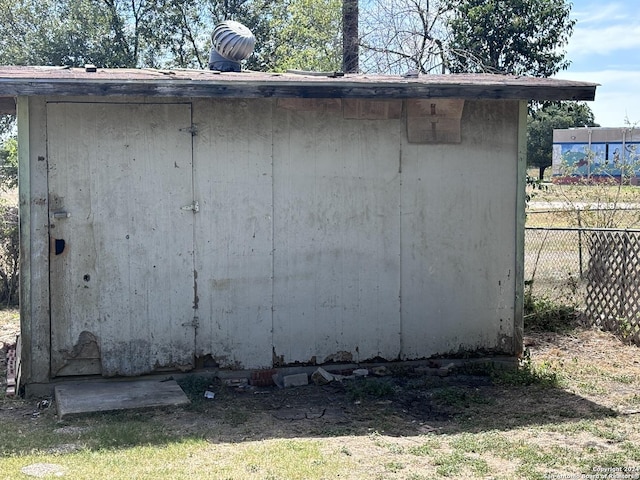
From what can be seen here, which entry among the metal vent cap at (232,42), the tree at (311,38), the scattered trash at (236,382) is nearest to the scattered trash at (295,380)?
the scattered trash at (236,382)

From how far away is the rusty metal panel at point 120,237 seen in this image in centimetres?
655

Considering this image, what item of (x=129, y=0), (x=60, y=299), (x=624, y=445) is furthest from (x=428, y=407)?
(x=129, y=0)

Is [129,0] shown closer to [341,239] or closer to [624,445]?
[341,239]

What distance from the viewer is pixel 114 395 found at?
20.7 feet

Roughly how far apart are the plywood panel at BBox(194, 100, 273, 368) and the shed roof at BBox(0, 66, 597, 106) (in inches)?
17.0

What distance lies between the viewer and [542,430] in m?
5.64

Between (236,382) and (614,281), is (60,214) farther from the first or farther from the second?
(614,281)

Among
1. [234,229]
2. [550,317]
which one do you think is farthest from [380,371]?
[550,317]

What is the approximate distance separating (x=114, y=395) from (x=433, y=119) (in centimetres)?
365

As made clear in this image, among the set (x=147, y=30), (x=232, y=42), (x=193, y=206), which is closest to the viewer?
(x=193, y=206)

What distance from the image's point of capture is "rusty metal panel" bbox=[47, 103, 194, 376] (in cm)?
655

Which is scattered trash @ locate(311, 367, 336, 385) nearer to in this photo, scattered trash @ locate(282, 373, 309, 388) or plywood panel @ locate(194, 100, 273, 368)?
scattered trash @ locate(282, 373, 309, 388)

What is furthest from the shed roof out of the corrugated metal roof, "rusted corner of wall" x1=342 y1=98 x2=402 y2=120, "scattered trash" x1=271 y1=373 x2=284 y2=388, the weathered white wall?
"scattered trash" x1=271 y1=373 x2=284 y2=388

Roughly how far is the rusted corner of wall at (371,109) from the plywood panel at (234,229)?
0.72 m
